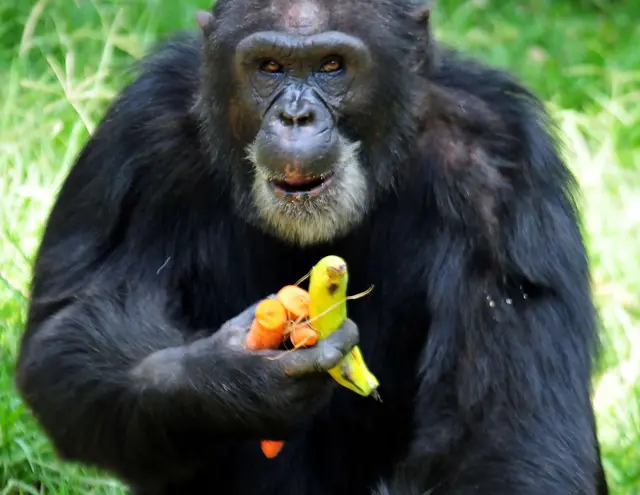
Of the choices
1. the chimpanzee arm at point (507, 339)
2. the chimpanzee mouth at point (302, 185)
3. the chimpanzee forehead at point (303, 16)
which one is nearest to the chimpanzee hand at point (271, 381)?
the chimpanzee mouth at point (302, 185)

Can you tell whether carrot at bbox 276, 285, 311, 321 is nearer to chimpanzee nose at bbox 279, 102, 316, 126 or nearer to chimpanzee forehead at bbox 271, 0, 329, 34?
chimpanzee nose at bbox 279, 102, 316, 126

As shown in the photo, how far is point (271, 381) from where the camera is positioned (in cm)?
512

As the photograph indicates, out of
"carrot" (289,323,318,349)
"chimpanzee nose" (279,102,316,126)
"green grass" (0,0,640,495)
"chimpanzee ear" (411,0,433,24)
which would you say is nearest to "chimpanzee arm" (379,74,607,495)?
"chimpanzee ear" (411,0,433,24)

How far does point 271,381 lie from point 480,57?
505cm

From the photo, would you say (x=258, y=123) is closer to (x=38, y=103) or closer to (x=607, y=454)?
(x=607, y=454)

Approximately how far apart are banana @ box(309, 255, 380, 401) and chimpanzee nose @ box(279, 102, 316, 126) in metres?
0.71

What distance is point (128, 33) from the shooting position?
9805 millimetres

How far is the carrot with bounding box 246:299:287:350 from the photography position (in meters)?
4.93

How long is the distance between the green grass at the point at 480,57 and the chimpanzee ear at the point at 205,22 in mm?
852

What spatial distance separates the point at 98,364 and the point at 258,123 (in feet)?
3.97

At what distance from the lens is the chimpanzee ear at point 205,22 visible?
5836mm

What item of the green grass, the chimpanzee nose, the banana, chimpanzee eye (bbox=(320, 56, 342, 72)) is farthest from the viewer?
the green grass

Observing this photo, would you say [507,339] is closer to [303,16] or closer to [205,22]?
[303,16]

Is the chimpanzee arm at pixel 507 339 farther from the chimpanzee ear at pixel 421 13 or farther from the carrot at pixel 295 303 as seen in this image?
the carrot at pixel 295 303
